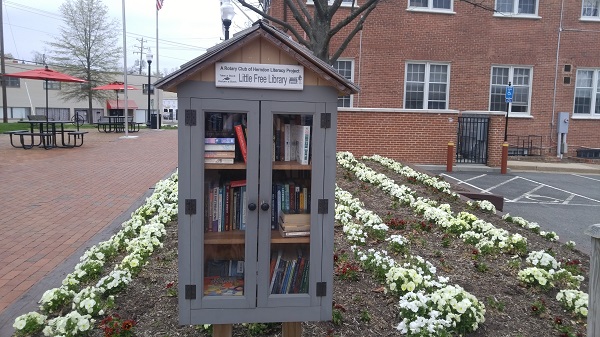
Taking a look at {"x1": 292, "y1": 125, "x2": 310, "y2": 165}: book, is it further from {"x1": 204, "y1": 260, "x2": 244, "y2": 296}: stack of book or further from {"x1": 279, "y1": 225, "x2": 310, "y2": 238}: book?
{"x1": 204, "y1": 260, "x2": 244, "y2": 296}: stack of book

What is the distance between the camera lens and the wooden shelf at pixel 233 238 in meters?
3.25

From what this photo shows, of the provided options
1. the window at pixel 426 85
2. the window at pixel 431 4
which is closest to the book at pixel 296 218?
the window at pixel 426 85

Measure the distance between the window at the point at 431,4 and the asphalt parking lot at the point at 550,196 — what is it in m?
7.72

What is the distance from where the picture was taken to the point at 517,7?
2142cm

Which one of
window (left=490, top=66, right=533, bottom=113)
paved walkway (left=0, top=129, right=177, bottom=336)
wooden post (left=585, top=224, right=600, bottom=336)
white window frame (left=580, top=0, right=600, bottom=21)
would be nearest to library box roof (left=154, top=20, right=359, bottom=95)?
wooden post (left=585, top=224, right=600, bottom=336)

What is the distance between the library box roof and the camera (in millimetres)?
2982

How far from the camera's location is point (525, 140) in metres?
21.8

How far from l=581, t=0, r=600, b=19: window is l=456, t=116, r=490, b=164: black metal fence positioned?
878 cm

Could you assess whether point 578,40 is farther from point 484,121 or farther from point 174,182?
point 174,182

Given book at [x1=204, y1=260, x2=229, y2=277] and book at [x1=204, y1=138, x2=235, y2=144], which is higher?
book at [x1=204, y1=138, x2=235, y2=144]

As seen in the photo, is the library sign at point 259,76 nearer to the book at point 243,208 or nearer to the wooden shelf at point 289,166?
the wooden shelf at point 289,166

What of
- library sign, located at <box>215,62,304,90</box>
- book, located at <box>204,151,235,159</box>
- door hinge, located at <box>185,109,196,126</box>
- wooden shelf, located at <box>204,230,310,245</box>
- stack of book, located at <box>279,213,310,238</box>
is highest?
library sign, located at <box>215,62,304,90</box>

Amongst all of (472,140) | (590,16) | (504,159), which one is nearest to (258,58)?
(504,159)

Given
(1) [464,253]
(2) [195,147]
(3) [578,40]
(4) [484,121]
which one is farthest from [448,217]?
(3) [578,40]
